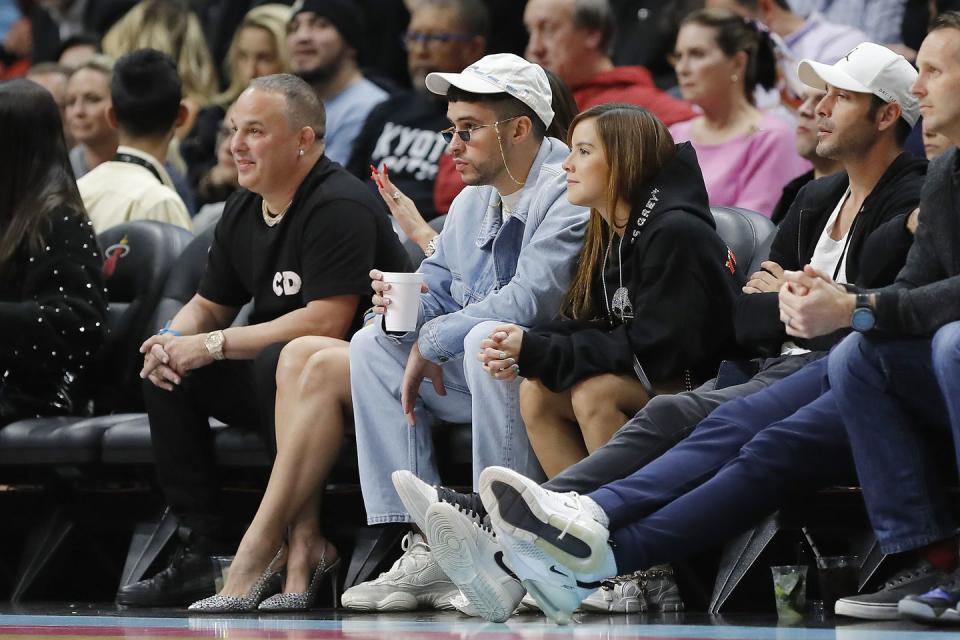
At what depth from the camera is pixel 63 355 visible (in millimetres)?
5246

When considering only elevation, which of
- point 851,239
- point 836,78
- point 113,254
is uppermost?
point 836,78

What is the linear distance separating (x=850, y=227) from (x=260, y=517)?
1741 millimetres

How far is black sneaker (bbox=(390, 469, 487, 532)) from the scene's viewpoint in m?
3.62

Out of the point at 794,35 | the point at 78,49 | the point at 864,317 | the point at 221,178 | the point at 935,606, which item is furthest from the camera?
the point at 78,49

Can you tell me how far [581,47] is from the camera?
260 inches

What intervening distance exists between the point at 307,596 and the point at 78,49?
510 cm

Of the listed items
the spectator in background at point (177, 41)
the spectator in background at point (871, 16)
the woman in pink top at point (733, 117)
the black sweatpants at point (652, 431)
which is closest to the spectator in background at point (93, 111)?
the spectator in background at point (177, 41)

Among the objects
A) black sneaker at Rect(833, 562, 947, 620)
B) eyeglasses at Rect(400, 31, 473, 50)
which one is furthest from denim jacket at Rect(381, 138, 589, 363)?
eyeglasses at Rect(400, 31, 473, 50)

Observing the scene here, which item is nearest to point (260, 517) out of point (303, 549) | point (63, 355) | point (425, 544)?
point (303, 549)

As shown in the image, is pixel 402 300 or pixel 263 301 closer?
pixel 402 300

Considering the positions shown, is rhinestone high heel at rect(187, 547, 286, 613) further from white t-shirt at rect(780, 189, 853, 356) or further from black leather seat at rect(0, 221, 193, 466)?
white t-shirt at rect(780, 189, 853, 356)

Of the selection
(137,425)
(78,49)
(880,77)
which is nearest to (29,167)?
(137,425)

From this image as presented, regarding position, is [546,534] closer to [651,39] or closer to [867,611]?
[867,611]

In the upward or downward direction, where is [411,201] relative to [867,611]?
upward
